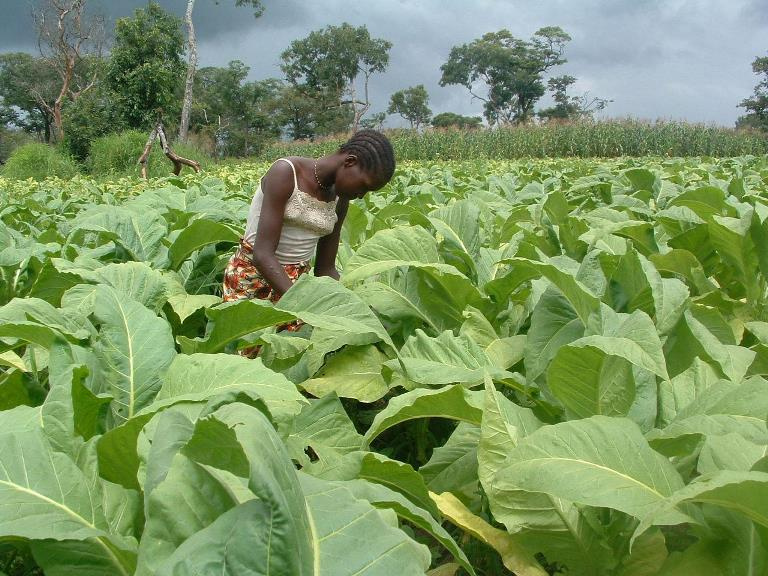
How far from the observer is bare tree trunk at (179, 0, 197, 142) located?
30.9 meters

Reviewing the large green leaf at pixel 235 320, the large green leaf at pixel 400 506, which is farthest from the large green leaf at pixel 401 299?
the large green leaf at pixel 400 506

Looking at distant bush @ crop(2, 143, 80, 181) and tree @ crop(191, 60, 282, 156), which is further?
tree @ crop(191, 60, 282, 156)

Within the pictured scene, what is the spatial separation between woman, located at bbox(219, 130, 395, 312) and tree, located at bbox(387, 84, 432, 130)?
83.9 meters

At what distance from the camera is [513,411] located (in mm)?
1307

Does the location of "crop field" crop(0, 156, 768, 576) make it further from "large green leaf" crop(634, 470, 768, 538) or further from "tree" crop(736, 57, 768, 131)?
"tree" crop(736, 57, 768, 131)

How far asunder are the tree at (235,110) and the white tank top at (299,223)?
209 ft

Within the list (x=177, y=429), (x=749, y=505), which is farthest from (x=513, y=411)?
(x=177, y=429)

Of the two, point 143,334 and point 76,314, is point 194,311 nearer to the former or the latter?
point 76,314

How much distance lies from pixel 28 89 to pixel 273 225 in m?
73.7

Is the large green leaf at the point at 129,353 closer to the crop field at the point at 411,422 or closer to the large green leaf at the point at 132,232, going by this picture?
the crop field at the point at 411,422

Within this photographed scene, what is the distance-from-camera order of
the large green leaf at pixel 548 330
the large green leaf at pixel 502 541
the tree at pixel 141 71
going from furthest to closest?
the tree at pixel 141 71, the large green leaf at pixel 548 330, the large green leaf at pixel 502 541

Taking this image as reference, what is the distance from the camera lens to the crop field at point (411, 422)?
785 mm

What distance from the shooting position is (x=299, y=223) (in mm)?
3240

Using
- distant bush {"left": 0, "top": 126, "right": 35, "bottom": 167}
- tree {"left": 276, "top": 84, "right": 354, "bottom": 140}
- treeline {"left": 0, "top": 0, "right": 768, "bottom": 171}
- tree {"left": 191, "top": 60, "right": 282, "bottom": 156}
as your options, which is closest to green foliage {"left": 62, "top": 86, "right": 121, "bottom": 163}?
treeline {"left": 0, "top": 0, "right": 768, "bottom": 171}
